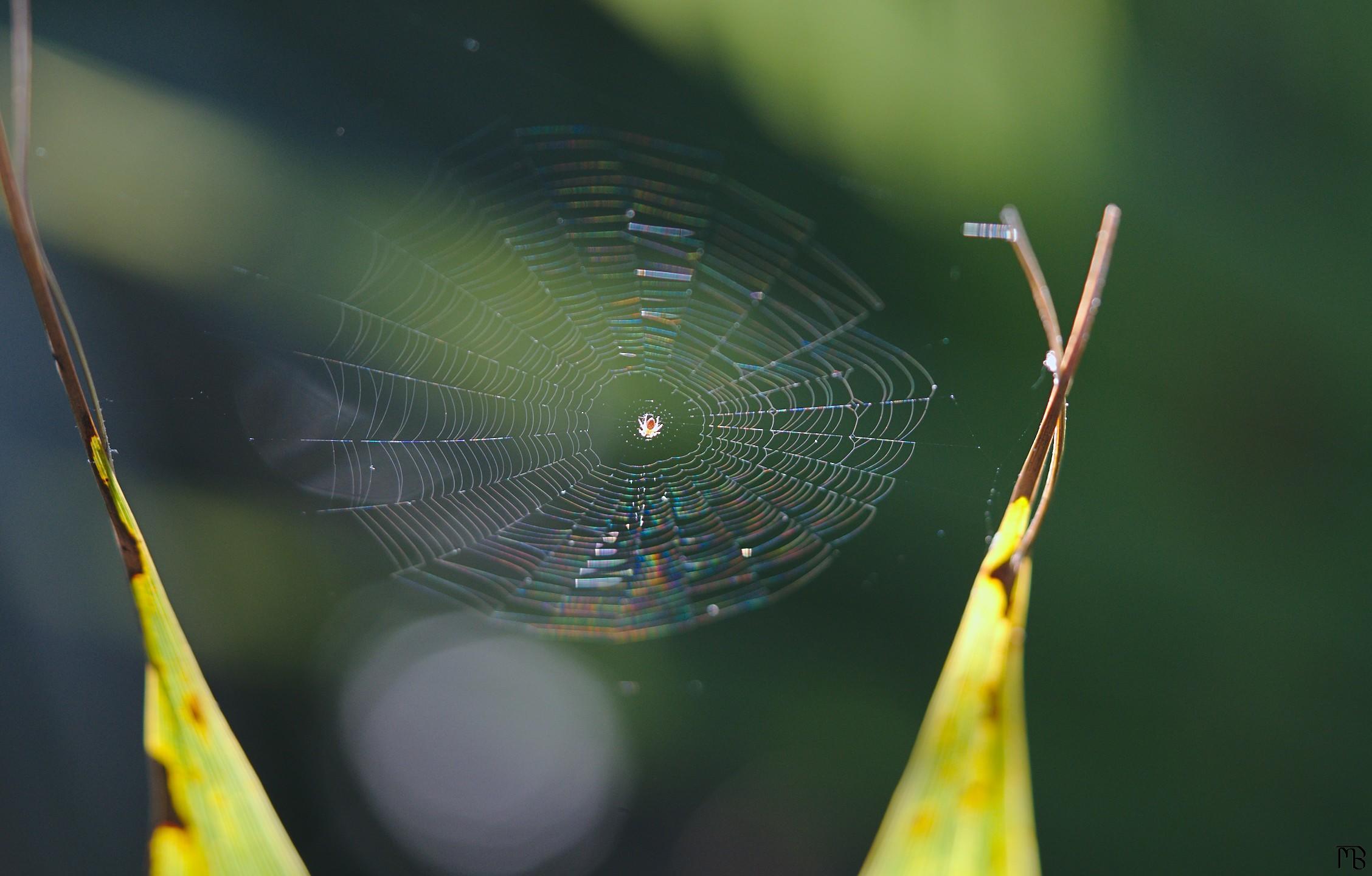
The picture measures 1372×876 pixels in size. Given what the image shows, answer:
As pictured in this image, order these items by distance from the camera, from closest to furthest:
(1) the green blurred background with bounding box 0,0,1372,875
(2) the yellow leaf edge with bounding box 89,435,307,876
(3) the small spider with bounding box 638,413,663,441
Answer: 1. (2) the yellow leaf edge with bounding box 89,435,307,876
2. (1) the green blurred background with bounding box 0,0,1372,875
3. (3) the small spider with bounding box 638,413,663,441

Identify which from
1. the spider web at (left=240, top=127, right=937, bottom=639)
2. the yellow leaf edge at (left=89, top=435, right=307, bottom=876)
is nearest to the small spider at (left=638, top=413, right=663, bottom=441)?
the spider web at (left=240, top=127, right=937, bottom=639)

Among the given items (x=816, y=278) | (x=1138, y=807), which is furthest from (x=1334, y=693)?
(x=816, y=278)

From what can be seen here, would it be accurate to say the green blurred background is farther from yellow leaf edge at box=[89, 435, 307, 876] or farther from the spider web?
yellow leaf edge at box=[89, 435, 307, 876]

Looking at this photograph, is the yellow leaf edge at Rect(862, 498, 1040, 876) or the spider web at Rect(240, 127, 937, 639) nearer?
the yellow leaf edge at Rect(862, 498, 1040, 876)

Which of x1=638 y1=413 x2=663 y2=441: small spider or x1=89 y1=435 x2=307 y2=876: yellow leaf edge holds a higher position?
x1=638 y1=413 x2=663 y2=441: small spider

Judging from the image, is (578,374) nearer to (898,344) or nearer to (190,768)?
(898,344)

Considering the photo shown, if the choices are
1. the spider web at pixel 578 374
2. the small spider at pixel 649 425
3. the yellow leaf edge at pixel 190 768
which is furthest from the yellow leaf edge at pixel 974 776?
the small spider at pixel 649 425

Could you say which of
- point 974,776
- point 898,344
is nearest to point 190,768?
point 974,776
